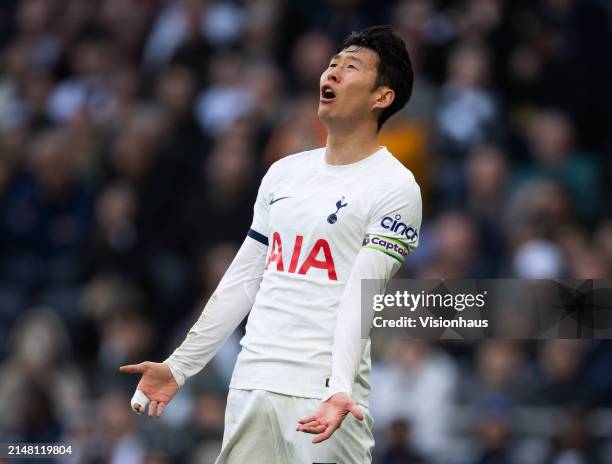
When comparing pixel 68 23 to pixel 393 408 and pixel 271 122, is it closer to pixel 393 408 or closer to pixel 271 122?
pixel 271 122

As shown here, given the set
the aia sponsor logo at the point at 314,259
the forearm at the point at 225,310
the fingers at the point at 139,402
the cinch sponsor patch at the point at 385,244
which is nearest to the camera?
the cinch sponsor patch at the point at 385,244

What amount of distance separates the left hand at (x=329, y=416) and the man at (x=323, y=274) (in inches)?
3.9

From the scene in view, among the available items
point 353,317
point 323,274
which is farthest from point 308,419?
point 323,274

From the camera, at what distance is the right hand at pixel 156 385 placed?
5281 mm

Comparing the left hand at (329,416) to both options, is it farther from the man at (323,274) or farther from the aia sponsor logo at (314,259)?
the aia sponsor logo at (314,259)

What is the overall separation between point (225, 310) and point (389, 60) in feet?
3.96

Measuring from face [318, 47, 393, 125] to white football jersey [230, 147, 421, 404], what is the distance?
200 mm

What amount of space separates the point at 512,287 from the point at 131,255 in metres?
3.71

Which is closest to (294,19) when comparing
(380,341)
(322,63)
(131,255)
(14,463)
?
(322,63)

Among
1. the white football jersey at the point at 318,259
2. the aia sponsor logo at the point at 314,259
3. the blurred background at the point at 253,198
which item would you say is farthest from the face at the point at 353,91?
the blurred background at the point at 253,198

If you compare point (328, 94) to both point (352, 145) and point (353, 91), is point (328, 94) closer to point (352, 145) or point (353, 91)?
point (353, 91)

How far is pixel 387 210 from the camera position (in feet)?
16.6

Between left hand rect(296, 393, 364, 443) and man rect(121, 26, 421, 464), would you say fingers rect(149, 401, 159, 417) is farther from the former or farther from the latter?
left hand rect(296, 393, 364, 443)

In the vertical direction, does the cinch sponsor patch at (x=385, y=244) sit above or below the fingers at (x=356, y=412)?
above
